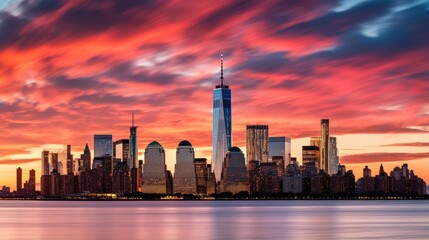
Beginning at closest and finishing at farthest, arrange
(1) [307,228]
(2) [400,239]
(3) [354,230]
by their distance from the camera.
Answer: (2) [400,239] → (3) [354,230] → (1) [307,228]

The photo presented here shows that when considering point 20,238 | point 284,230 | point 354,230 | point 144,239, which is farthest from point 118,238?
point 354,230

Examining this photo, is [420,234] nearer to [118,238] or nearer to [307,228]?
[307,228]

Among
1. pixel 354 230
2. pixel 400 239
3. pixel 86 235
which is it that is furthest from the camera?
pixel 354 230

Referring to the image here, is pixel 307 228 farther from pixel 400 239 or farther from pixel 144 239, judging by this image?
pixel 144 239

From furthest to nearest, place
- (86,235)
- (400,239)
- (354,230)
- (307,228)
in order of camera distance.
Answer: (307,228) → (354,230) → (86,235) → (400,239)

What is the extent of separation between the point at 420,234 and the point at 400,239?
11.0 meters

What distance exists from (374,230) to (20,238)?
2166 inches

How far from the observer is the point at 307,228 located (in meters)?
130

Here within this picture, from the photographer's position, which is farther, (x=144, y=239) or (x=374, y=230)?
(x=374, y=230)

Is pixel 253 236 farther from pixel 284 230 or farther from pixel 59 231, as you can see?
pixel 59 231

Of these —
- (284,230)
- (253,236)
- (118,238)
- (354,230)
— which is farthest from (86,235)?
(354,230)

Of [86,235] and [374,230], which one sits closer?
[86,235]

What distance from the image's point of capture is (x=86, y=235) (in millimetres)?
111125

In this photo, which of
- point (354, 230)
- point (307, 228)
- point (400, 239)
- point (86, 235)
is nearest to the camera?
point (400, 239)
